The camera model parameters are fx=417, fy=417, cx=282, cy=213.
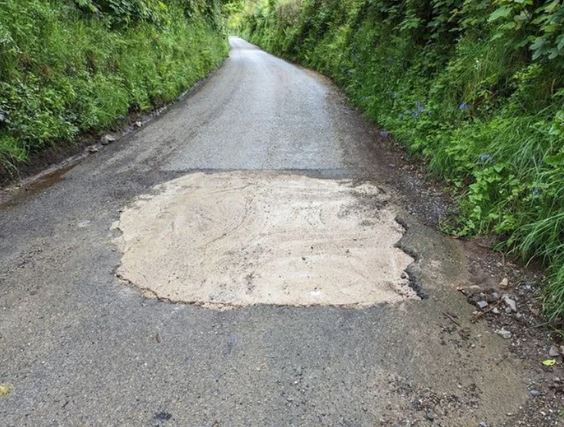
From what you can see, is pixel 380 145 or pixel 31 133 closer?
pixel 31 133

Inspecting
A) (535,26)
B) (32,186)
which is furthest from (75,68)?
(535,26)

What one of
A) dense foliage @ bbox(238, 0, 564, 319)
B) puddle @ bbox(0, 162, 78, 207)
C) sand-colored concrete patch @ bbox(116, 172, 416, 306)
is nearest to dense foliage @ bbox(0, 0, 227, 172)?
puddle @ bbox(0, 162, 78, 207)

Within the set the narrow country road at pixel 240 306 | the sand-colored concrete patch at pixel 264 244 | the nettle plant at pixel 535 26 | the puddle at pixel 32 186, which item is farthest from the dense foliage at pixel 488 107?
the puddle at pixel 32 186

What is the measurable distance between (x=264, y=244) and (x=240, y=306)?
74cm

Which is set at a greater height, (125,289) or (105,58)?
(105,58)

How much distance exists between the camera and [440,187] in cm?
445

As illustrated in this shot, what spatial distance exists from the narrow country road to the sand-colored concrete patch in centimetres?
2

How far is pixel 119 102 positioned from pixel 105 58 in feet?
3.00

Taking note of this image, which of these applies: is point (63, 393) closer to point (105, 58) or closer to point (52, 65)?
point (52, 65)

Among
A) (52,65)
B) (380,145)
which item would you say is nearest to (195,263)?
(380,145)

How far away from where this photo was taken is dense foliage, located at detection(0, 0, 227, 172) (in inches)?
192

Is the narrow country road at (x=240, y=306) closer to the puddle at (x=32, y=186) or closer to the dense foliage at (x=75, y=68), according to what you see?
the puddle at (x=32, y=186)

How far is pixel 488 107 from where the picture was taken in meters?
4.48

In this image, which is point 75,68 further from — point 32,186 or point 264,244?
point 264,244
